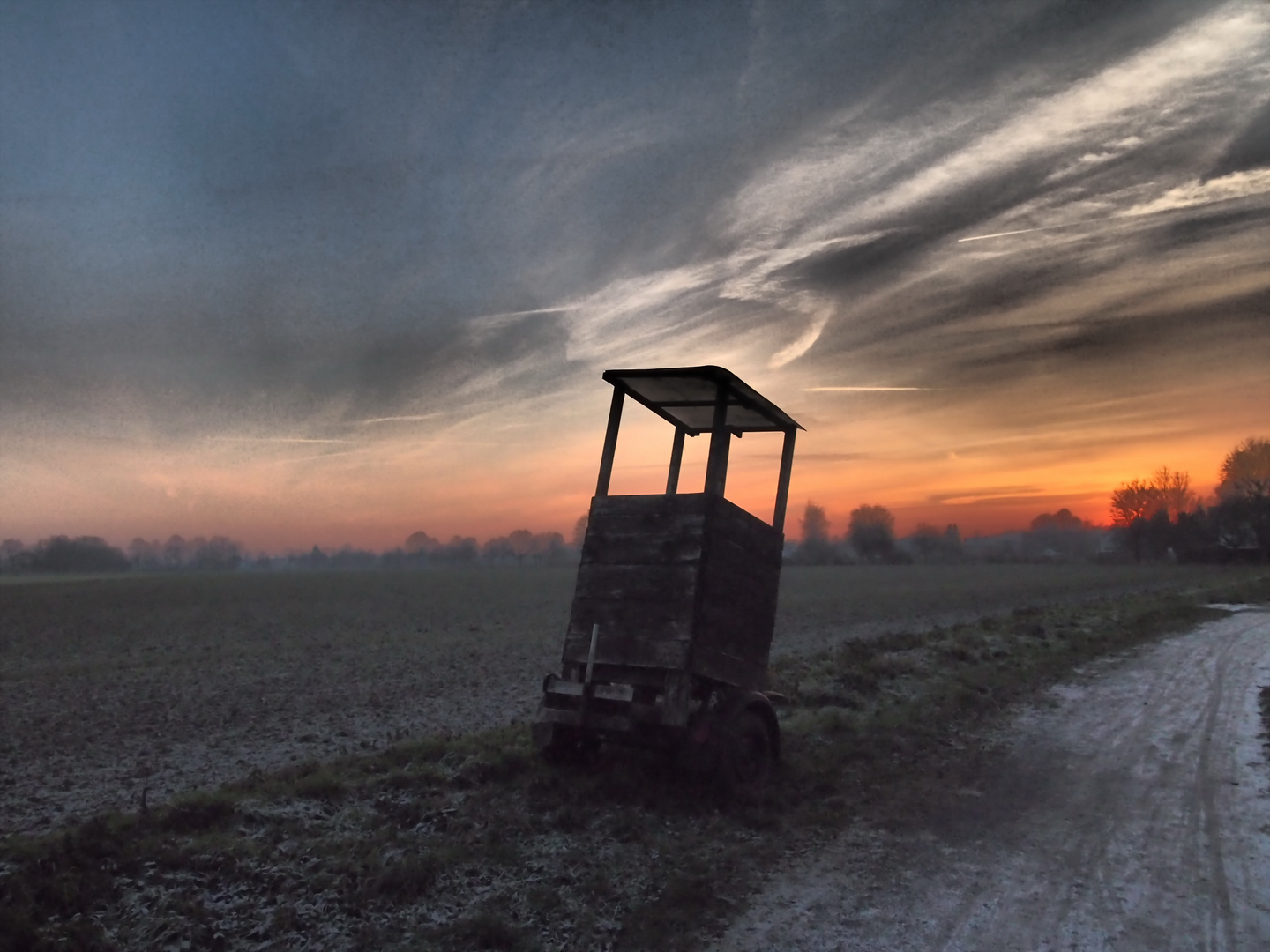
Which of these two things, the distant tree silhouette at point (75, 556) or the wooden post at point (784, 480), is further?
the distant tree silhouette at point (75, 556)

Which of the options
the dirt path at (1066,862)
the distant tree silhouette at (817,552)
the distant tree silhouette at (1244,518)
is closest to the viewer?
the dirt path at (1066,862)

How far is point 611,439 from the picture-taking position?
365 inches

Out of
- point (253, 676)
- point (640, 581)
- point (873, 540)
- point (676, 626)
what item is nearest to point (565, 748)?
point (676, 626)

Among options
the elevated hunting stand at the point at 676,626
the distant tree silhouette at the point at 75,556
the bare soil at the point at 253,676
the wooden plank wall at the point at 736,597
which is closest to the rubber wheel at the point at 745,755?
the elevated hunting stand at the point at 676,626

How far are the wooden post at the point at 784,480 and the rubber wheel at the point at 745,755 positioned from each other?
91.5 inches

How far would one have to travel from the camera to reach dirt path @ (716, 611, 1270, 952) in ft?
17.2

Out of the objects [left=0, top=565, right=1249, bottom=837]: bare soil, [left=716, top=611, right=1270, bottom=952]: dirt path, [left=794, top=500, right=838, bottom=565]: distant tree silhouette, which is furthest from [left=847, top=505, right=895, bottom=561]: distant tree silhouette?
[left=716, top=611, right=1270, bottom=952]: dirt path

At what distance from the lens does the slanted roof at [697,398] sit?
843 centimetres

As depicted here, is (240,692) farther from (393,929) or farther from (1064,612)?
(1064,612)

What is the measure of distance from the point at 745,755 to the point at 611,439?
12.3 feet

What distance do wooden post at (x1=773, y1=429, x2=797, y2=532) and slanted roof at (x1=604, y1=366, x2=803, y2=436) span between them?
0.17 m

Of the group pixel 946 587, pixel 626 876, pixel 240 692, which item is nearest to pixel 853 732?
pixel 626 876

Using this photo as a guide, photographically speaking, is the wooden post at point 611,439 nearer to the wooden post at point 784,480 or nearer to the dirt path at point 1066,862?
the wooden post at point 784,480

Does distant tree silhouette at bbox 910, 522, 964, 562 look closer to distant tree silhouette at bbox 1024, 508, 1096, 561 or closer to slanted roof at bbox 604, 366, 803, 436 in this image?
distant tree silhouette at bbox 1024, 508, 1096, 561
